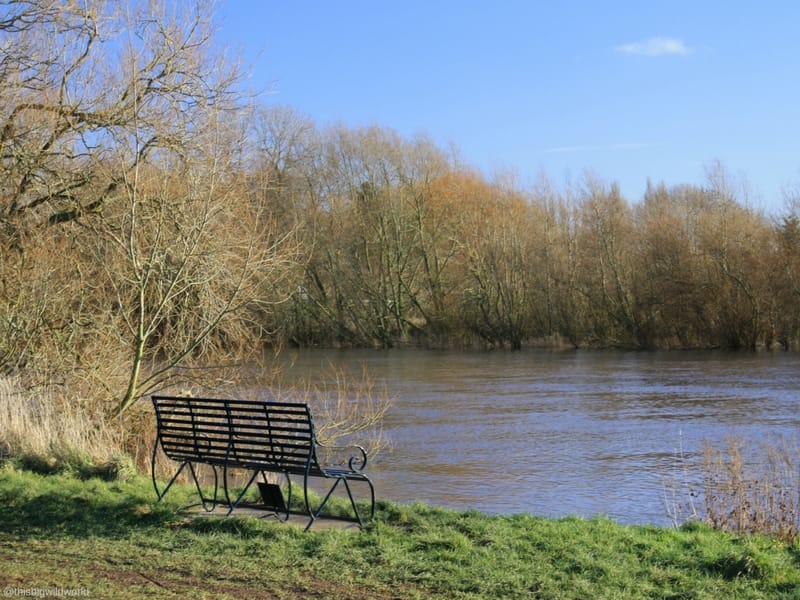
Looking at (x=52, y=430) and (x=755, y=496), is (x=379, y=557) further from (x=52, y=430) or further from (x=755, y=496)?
(x=52, y=430)

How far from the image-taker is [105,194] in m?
16.1

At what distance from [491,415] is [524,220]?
30.3 metres

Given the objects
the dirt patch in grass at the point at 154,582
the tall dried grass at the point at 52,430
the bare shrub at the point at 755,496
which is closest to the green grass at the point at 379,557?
the dirt patch in grass at the point at 154,582

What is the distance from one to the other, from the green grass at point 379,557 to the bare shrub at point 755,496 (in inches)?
55.6

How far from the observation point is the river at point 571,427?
13.5 meters

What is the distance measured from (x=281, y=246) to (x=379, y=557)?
1248 centimetres

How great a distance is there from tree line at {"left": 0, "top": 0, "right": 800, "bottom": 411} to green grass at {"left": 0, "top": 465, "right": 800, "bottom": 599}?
16.8ft

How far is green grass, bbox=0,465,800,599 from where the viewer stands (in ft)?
19.3

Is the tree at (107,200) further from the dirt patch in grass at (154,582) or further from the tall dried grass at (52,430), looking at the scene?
the dirt patch in grass at (154,582)

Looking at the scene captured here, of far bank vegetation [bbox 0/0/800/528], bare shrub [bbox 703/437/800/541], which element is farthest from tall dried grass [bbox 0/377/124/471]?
bare shrub [bbox 703/437/800/541]

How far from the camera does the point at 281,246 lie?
18.5 meters

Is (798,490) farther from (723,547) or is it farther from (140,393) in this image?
(140,393)

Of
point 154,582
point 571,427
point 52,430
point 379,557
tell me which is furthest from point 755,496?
point 571,427

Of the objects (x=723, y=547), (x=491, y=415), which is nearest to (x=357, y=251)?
(x=491, y=415)
